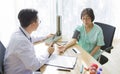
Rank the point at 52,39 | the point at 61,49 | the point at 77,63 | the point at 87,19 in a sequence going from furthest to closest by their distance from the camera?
1. the point at 52,39
2. the point at 87,19
3. the point at 61,49
4. the point at 77,63

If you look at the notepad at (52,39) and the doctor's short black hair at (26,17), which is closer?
the doctor's short black hair at (26,17)

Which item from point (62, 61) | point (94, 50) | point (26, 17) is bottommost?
point (94, 50)

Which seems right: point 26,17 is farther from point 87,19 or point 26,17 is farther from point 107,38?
point 107,38

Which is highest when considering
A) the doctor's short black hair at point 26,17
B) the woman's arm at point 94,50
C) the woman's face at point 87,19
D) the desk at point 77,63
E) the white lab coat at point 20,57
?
the doctor's short black hair at point 26,17

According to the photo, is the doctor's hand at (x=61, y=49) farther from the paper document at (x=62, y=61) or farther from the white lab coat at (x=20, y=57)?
the white lab coat at (x=20, y=57)

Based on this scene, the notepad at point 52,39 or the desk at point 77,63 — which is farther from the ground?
the notepad at point 52,39

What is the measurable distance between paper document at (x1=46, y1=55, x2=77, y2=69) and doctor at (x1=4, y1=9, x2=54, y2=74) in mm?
159

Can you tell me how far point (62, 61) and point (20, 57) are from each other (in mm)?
443

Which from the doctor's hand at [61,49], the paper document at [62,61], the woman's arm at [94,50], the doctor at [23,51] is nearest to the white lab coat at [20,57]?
the doctor at [23,51]

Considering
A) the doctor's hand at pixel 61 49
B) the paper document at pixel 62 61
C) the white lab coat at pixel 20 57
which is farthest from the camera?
the doctor's hand at pixel 61 49

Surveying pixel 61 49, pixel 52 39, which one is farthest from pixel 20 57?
pixel 52 39

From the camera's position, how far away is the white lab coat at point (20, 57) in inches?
62.1

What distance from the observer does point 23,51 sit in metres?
1.58

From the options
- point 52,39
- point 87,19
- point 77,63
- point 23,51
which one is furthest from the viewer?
point 52,39
